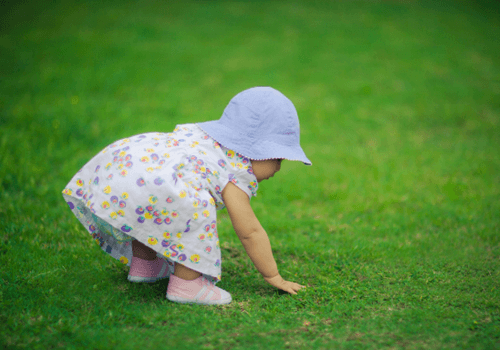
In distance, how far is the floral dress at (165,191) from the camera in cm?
226

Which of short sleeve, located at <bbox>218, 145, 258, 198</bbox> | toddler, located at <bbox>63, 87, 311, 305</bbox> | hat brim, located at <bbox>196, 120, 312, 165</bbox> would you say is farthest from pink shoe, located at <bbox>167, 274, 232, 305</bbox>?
hat brim, located at <bbox>196, 120, 312, 165</bbox>

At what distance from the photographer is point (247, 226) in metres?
2.44

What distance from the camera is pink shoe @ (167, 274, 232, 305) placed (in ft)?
8.12

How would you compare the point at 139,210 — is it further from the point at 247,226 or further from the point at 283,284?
the point at 283,284

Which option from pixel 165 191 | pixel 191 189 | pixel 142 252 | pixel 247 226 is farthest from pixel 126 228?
pixel 247 226

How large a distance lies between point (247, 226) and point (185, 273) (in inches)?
16.4

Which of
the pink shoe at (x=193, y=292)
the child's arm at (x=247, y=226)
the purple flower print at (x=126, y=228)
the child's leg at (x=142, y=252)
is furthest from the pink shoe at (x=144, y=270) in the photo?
the child's arm at (x=247, y=226)

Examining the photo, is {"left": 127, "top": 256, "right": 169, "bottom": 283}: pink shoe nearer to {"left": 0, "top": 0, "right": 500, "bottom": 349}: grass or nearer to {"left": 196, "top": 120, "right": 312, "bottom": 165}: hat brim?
{"left": 0, "top": 0, "right": 500, "bottom": 349}: grass

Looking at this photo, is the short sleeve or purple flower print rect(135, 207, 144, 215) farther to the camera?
the short sleeve

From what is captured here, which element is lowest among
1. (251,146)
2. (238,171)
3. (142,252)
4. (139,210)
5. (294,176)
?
(142,252)

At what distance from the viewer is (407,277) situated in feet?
9.50

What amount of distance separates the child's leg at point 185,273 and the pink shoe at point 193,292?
0.02 m

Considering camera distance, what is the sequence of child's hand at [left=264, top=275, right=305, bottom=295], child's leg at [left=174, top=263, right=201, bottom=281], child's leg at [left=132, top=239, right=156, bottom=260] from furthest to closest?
child's leg at [left=132, top=239, right=156, bottom=260], child's hand at [left=264, top=275, right=305, bottom=295], child's leg at [left=174, top=263, right=201, bottom=281]

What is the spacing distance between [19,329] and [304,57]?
837cm
